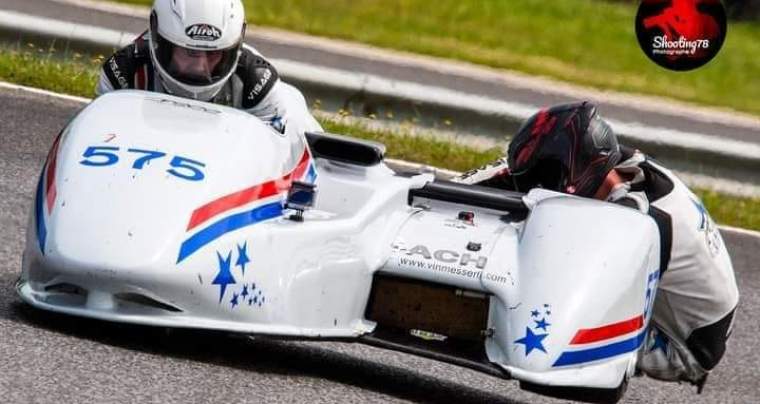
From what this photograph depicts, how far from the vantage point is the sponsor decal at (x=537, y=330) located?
6375mm

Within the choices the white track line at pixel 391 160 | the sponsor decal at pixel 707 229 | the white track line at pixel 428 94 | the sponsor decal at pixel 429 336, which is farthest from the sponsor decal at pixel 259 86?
the white track line at pixel 428 94

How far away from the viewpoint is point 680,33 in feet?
41.0

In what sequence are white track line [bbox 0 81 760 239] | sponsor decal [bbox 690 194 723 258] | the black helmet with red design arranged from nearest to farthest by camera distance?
the black helmet with red design < sponsor decal [bbox 690 194 723 258] < white track line [bbox 0 81 760 239]

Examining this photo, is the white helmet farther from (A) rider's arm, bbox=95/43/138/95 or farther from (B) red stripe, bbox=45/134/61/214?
(B) red stripe, bbox=45/134/61/214

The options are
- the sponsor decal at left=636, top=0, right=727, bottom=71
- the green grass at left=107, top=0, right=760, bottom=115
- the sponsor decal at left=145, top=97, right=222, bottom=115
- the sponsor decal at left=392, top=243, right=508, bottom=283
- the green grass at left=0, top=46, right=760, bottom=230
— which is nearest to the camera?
the sponsor decal at left=392, top=243, right=508, bottom=283

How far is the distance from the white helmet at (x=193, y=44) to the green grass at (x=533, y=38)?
513 cm

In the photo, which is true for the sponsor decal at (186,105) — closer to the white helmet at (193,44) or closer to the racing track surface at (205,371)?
the white helmet at (193,44)

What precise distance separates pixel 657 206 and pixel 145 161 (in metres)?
1.91

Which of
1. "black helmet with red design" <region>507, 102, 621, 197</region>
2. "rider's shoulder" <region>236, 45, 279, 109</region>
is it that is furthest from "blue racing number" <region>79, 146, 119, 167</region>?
"black helmet with red design" <region>507, 102, 621, 197</region>

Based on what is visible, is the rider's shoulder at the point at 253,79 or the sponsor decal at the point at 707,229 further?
the rider's shoulder at the point at 253,79

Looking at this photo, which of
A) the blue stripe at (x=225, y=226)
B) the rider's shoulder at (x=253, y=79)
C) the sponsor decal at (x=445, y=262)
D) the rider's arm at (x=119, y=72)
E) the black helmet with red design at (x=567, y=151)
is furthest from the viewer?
the rider's shoulder at (x=253, y=79)

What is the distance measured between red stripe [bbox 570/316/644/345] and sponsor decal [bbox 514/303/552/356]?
97 millimetres

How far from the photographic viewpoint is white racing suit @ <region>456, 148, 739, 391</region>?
711 cm

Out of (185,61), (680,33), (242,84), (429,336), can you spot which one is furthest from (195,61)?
(680,33)
